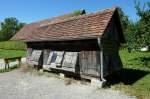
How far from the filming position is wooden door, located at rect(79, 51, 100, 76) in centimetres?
1399

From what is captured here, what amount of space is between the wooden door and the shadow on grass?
126 cm

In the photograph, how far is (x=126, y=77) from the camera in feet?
50.8

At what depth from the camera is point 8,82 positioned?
642 inches

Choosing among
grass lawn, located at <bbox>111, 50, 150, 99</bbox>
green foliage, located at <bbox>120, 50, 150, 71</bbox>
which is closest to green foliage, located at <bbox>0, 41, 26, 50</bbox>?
green foliage, located at <bbox>120, 50, 150, 71</bbox>

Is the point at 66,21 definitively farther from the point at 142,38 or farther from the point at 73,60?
the point at 142,38

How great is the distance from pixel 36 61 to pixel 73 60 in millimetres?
5026

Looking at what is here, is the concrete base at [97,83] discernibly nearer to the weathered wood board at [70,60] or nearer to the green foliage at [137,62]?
the weathered wood board at [70,60]

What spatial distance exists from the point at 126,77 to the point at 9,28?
333 feet

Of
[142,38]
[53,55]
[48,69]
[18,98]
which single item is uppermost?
[142,38]

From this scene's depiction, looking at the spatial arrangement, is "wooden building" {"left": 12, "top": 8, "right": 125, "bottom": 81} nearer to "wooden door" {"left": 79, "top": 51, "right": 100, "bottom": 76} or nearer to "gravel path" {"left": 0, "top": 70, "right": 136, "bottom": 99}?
"wooden door" {"left": 79, "top": 51, "right": 100, "bottom": 76}

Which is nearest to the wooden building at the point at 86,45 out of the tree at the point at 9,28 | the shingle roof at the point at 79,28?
the shingle roof at the point at 79,28

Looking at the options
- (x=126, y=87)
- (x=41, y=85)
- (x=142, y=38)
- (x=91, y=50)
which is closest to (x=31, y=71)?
(x=41, y=85)

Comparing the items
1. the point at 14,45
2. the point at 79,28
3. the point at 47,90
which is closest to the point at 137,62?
the point at 79,28

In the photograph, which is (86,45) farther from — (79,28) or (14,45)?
(14,45)
